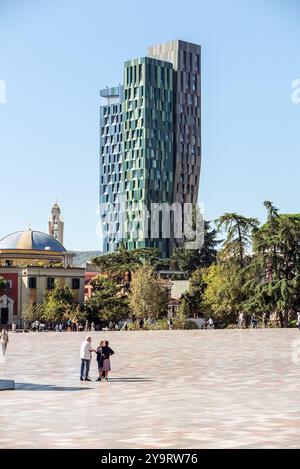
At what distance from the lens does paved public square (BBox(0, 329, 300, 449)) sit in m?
12.5

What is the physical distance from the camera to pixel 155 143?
142 m

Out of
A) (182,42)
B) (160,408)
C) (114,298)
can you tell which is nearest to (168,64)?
(182,42)

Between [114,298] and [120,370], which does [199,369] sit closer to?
[120,370]

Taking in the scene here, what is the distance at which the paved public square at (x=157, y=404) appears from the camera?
12.5 metres

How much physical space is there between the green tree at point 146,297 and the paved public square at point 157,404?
145 feet

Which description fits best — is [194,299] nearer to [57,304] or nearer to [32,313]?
[57,304]

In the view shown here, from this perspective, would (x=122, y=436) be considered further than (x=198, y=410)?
Result: No

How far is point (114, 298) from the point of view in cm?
8119

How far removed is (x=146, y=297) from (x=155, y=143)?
68.7 metres

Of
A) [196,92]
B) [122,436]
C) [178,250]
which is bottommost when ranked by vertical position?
[122,436]

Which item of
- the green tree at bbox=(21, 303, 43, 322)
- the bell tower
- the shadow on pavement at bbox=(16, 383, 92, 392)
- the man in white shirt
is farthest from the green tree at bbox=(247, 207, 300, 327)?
the bell tower

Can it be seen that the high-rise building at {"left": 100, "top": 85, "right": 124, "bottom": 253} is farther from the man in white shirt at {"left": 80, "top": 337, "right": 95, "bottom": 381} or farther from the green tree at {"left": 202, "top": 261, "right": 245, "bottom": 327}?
the man in white shirt at {"left": 80, "top": 337, "right": 95, "bottom": 381}

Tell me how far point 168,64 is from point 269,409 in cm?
13143

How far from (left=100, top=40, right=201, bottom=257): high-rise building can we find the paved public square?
355 feet
